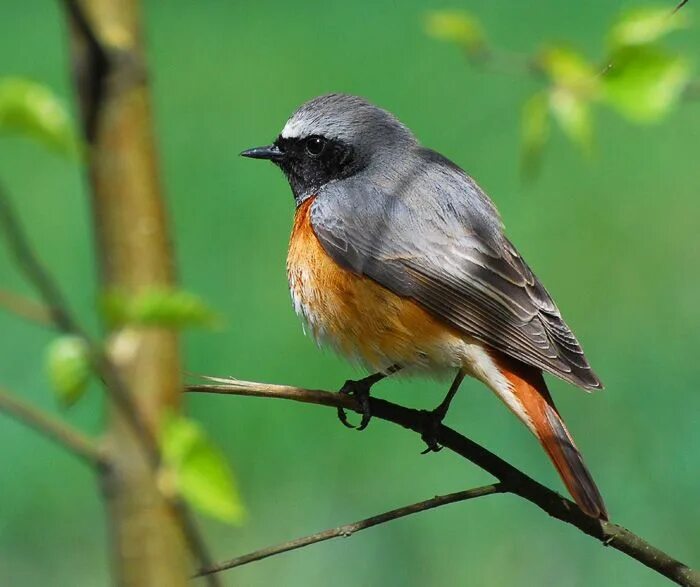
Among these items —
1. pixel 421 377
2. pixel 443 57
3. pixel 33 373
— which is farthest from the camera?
pixel 443 57

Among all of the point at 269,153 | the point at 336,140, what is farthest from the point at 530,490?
the point at 269,153

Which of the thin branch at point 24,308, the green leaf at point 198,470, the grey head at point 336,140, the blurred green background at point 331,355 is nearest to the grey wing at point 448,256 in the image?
the grey head at point 336,140

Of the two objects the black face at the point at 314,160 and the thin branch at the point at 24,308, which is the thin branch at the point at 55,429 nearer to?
the thin branch at the point at 24,308

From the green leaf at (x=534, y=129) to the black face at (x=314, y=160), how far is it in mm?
2078

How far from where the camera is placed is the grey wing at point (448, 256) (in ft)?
11.7

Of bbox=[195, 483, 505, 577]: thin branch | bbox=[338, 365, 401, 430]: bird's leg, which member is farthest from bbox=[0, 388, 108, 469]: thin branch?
bbox=[338, 365, 401, 430]: bird's leg

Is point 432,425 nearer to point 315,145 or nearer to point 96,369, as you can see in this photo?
point 315,145

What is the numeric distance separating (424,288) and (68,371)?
8.97ft

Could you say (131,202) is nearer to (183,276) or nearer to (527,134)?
(527,134)

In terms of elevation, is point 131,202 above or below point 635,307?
below

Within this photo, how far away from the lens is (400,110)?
7992 mm

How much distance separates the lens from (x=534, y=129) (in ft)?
6.66

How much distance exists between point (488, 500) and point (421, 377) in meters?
1.49

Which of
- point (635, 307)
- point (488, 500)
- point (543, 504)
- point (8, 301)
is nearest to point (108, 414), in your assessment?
point (8, 301)
